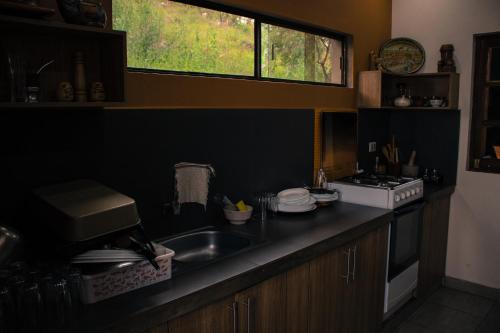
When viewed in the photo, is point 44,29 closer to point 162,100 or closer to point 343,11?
point 162,100

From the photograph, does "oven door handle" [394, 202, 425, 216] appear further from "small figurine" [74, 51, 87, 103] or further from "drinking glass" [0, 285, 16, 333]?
"drinking glass" [0, 285, 16, 333]

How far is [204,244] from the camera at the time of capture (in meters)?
2.50

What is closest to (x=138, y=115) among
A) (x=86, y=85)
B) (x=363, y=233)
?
(x=86, y=85)

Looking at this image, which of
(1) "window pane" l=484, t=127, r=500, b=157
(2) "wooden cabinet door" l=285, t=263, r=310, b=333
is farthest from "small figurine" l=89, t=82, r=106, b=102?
(1) "window pane" l=484, t=127, r=500, b=157

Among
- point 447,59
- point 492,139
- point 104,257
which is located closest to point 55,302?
point 104,257

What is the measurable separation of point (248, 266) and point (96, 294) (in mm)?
649

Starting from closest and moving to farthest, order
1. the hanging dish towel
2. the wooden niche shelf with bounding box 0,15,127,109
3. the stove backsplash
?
the wooden niche shelf with bounding box 0,15,127,109 → the hanging dish towel → the stove backsplash

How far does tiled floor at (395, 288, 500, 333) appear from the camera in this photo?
10.7 ft

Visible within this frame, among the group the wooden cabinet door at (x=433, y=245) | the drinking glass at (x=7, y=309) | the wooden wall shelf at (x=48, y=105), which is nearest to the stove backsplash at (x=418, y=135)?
the wooden cabinet door at (x=433, y=245)

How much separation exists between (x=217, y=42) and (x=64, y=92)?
1.18m

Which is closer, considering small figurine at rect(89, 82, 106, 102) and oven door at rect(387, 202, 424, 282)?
small figurine at rect(89, 82, 106, 102)

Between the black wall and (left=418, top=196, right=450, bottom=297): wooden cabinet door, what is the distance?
1.08m

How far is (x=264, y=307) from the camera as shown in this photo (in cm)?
203

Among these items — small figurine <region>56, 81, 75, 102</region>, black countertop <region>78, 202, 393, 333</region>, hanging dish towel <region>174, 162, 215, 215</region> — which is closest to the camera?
black countertop <region>78, 202, 393, 333</region>
